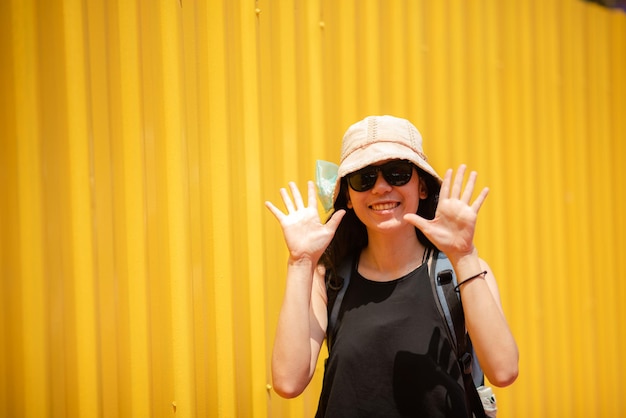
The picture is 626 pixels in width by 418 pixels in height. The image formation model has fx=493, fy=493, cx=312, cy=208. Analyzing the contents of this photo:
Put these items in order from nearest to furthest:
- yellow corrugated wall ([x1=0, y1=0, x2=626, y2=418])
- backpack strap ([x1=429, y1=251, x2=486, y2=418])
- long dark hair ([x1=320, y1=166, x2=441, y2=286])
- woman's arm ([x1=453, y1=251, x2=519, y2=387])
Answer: woman's arm ([x1=453, y1=251, x2=519, y2=387]), backpack strap ([x1=429, y1=251, x2=486, y2=418]), long dark hair ([x1=320, y1=166, x2=441, y2=286]), yellow corrugated wall ([x1=0, y1=0, x2=626, y2=418])

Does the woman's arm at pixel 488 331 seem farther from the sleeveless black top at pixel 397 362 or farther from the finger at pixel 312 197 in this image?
the finger at pixel 312 197

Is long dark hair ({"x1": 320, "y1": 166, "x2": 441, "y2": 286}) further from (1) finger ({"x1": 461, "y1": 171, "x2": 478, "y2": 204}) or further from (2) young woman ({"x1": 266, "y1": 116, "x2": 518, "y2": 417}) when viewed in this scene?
(1) finger ({"x1": 461, "y1": 171, "x2": 478, "y2": 204})

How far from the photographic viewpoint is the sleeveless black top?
147 cm

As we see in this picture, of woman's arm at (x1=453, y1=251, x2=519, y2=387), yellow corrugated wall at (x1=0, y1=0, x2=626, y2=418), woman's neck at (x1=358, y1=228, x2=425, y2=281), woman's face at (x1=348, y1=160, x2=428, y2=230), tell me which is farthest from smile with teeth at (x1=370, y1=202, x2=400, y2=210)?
yellow corrugated wall at (x1=0, y1=0, x2=626, y2=418)

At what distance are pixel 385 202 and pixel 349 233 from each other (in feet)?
0.84

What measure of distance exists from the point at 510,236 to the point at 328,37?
1.58m

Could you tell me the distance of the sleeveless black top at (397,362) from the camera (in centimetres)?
147

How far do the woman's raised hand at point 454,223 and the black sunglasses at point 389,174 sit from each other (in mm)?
132

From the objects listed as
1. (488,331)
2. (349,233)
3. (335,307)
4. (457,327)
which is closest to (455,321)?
(457,327)

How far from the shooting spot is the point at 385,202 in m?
1.62

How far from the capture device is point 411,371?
1.48 meters

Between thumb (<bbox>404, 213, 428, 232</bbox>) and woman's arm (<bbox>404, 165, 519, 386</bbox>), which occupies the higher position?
thumb (<bbox>404, 213, 428, 232</bbox>)

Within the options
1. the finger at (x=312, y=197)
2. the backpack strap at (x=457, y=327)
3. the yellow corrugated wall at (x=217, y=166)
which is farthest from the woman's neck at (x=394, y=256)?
the yellow corrugated wall at (x=217, y=166)

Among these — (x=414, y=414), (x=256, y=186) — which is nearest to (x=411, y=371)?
(x=414, y=414)
